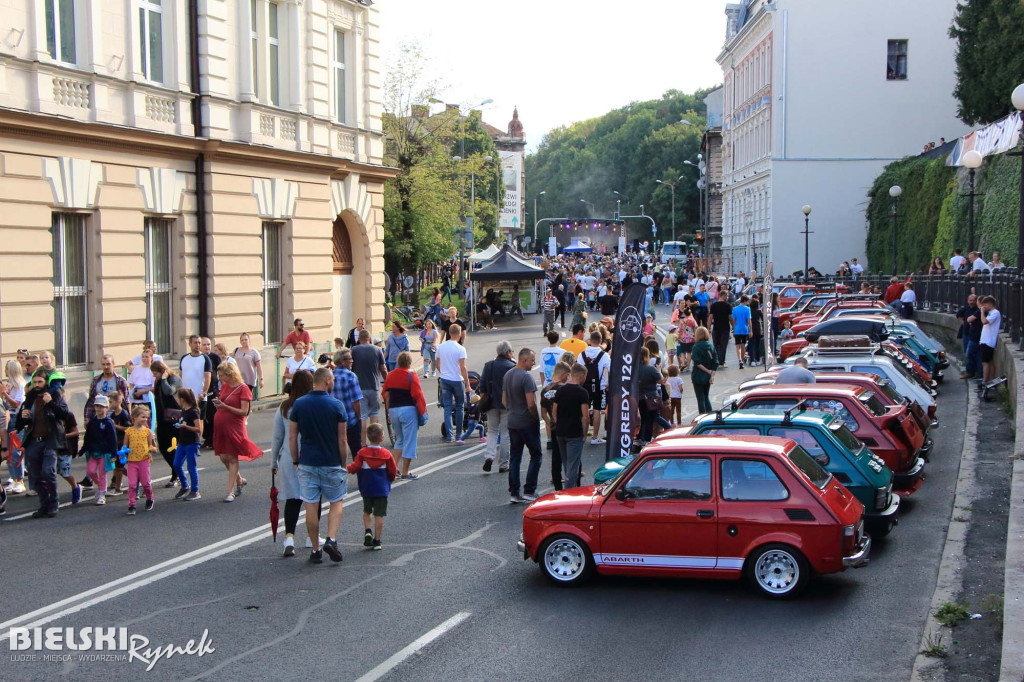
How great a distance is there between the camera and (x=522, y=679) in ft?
23.6

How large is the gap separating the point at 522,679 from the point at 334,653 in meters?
1.42

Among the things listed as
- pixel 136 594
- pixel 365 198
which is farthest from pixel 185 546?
pixel 365 198

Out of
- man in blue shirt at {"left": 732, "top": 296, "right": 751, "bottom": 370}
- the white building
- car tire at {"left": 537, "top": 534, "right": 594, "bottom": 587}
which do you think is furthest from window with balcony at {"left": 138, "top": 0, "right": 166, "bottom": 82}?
the white building

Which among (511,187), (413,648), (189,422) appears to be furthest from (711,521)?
(511,187)

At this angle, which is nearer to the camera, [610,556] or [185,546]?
[610,556]

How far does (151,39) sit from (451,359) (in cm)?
984

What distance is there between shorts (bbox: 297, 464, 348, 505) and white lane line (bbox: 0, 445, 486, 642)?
1177 millimetres

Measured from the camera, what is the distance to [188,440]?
13.0 m

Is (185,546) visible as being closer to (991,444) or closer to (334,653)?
(334,653)

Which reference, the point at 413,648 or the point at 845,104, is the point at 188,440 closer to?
the point at 413,648

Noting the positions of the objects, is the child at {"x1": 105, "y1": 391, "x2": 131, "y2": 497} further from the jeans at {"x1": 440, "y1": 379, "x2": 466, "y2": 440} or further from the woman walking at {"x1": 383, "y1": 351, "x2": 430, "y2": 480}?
the jeans at {"x1": 440, "y1": 379, "x2": 466, "y2": 440}

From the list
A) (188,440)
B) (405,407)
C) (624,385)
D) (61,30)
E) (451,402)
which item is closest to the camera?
A: (188,440)

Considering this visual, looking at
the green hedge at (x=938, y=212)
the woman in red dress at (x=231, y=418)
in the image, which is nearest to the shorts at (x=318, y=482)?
the woman in red dress at (x=231, y=418)

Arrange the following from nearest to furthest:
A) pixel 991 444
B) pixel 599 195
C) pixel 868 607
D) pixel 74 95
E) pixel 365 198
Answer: pixel 868 607 < pixel 991 444 < pixel 74 95 < pixel 365 198 < pixel 599 195
